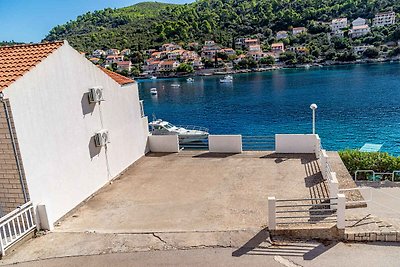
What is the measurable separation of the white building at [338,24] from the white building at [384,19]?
40.0 feet

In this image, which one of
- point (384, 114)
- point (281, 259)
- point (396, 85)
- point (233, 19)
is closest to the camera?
point (281, 259)

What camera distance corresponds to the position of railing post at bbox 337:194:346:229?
754 cm

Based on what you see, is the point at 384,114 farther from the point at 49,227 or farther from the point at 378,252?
the point at 49,227

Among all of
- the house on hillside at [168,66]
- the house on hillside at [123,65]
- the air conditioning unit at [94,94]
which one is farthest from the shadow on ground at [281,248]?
the house on hillside at [123,65]

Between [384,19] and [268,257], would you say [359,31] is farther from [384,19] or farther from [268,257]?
[268,257]

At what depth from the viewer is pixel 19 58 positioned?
9.42 metres

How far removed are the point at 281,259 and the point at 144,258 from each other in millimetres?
2805

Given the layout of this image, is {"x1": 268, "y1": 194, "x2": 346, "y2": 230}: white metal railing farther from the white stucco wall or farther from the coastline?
the coastline

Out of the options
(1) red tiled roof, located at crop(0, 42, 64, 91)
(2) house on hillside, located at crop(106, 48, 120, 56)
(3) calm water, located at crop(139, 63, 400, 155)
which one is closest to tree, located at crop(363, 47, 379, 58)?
(3) calm water, located at crop(139, 63, 400, 155)

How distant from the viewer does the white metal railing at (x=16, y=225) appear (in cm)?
773

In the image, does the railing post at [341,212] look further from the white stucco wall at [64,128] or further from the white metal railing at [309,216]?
the white stucco wall at [64,128]

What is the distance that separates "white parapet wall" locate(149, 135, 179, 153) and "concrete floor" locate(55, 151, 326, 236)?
997 millimetres

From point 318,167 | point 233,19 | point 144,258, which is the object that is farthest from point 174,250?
point 233,19

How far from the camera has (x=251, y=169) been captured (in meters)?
12.8
